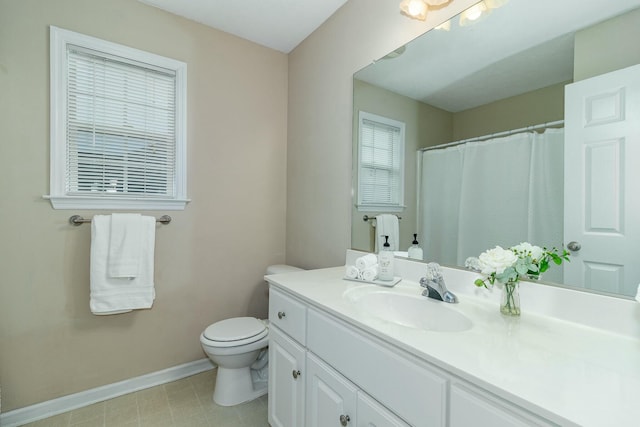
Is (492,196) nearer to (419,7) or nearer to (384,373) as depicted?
(384,373)

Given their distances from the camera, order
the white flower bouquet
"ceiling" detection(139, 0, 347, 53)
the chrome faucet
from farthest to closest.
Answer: "ceiling" detection(139, 0, 347, 53), the chrome faucet, the white flower bouquet

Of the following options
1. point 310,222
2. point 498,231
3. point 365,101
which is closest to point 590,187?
point 498,231

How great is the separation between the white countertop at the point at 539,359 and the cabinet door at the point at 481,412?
0.10 ft

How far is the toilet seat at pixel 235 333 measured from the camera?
173 centimetres

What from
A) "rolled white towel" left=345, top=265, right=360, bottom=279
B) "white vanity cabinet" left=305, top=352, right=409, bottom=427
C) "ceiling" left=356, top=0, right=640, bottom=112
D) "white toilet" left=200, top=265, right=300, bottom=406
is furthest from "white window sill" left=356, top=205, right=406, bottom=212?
"white toilet" left=200, top=265, right=300, bottom=406

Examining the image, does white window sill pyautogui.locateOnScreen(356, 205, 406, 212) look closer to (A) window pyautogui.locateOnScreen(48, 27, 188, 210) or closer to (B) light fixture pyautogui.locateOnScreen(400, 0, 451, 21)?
(B) light fixture pyautogui.locateOnScreen(400, 0, 451, 21)

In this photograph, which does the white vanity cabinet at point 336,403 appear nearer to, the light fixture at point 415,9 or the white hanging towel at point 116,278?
the white hanging towel at point 116,278

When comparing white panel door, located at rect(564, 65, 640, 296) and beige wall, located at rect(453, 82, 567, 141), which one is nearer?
white panel door, located at rect(564, 65, 640, 296)

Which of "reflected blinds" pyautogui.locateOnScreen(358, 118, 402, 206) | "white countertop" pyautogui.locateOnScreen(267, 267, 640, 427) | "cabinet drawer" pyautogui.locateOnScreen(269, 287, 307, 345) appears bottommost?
"cabinet drawer" pyautogui.locateOnScreen(269, 287, 307, 345)

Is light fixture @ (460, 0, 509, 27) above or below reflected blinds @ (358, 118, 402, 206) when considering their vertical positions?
above

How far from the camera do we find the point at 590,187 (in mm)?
960

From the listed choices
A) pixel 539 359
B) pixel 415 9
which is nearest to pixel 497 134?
pixel 415 9

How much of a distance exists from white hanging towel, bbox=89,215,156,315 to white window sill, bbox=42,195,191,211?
0.32ft

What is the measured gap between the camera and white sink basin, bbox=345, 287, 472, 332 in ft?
3.61
